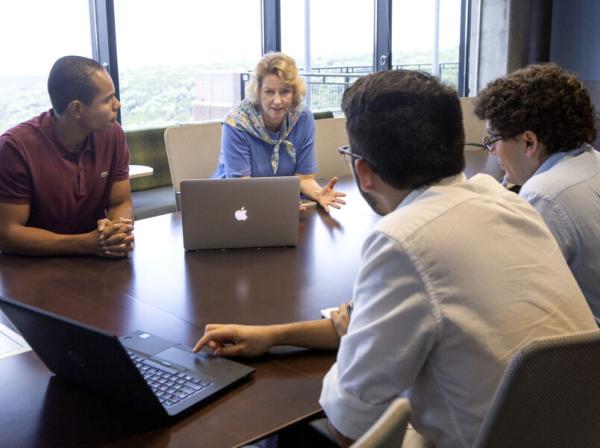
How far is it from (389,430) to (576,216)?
1.17 meters

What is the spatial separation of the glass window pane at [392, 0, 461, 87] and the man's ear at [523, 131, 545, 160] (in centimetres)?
477

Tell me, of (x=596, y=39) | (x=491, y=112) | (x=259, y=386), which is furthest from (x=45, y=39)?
(x=596, y=39)

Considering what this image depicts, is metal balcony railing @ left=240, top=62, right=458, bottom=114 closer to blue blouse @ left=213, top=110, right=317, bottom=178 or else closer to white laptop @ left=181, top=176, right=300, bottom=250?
blue blouse @ left=213, top=110, right=317, bottom=178

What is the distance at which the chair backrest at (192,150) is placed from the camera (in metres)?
3.50

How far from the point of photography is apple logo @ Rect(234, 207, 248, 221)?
7.43ft

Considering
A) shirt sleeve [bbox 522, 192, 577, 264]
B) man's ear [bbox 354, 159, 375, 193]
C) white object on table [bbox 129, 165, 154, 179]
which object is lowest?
white object on table [bbox 129, 165, 154, 179]

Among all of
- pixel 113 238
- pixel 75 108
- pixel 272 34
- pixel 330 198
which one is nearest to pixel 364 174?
pixel 113 238

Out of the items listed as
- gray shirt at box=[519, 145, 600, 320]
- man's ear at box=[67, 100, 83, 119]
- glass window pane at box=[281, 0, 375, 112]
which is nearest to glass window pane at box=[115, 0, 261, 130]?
glass window pane at box=[281, 0, 375, 112]

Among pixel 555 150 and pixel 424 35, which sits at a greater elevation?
pixel 424 35

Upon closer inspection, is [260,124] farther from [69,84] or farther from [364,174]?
[364,174]

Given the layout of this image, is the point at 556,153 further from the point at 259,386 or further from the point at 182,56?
the point at 182,56

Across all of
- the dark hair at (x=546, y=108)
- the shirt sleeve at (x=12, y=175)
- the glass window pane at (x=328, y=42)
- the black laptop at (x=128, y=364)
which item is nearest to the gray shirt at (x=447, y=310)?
the black laptop at (x=128, y=364)

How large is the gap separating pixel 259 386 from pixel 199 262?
0.84 m

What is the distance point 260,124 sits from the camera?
324 cm
